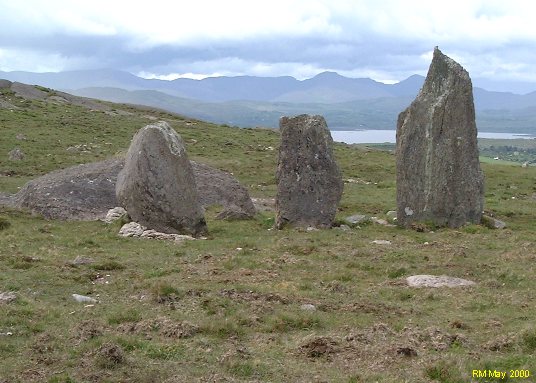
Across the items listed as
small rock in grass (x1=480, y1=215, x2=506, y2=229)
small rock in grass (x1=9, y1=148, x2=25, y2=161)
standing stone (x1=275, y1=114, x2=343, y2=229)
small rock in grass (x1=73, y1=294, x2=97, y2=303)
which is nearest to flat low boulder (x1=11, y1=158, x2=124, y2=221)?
standing stone (x1=275, y1=114, x2=343, y2=229)

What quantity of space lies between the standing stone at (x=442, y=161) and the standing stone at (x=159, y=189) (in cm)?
931

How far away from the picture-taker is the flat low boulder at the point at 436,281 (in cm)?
1792

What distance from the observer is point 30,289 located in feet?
54.4

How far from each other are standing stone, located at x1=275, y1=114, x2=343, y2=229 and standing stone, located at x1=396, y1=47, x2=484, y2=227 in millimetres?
3148

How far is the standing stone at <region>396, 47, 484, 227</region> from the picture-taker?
28625 mm

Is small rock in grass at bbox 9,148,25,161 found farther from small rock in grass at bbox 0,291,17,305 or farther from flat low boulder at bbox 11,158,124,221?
small rock in grass at bbox 0,291,17,305

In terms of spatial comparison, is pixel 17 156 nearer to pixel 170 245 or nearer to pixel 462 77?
pixel 170 245

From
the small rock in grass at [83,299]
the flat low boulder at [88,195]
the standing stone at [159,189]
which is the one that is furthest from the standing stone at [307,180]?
the small rock in grass at [83,299]

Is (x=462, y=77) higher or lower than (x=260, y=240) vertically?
higher

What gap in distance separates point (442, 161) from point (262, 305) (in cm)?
1581

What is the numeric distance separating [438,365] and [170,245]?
46.1ft

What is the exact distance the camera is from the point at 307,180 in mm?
28438

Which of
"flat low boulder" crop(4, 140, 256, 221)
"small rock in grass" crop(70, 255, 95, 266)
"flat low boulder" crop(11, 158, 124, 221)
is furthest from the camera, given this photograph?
"flat low boulder" crop(4, 140, 256, 221)

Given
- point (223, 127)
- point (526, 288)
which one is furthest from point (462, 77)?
point (223, 127)
